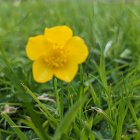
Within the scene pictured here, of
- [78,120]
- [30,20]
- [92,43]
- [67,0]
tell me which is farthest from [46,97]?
[67,0]

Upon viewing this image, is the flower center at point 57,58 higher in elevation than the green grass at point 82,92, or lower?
higher

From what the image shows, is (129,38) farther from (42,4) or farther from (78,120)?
(42,4)

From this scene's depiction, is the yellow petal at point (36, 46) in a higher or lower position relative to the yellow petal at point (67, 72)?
higher

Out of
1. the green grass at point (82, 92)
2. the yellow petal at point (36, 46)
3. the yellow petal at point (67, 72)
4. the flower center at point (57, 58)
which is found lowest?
the green grass at point (82, 92)

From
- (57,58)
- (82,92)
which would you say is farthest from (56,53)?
(82,92)

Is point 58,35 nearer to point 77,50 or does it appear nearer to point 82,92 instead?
point 77,50
